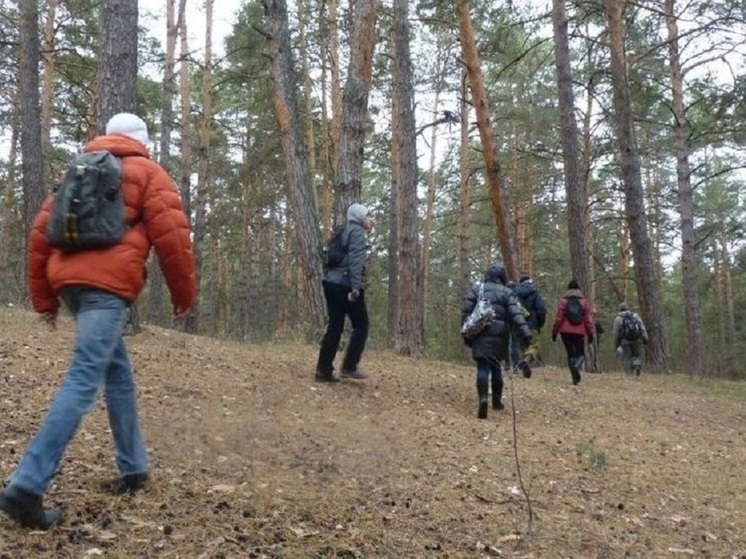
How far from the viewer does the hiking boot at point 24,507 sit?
10.3 ft

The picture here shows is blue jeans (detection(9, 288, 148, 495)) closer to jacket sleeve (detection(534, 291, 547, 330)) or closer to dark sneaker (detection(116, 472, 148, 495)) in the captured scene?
dark sneaker (detection(116, 472, 148, 495))

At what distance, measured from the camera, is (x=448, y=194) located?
29.9 meters

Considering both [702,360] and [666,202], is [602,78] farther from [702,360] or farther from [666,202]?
[666,202]

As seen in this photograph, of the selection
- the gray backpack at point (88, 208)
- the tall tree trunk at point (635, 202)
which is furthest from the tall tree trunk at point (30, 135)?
the tall tree trunk at point (635, 202)

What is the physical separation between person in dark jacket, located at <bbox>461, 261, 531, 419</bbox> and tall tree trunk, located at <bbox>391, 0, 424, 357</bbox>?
4.61 m

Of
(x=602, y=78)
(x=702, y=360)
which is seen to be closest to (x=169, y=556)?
(x=702, y=360)

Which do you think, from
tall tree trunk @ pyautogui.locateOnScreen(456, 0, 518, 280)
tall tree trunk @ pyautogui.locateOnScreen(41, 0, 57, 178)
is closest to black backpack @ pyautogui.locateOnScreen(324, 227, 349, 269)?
tall tree trunk @ pyautogui.locateOnScreen(456, 0, 518, 280)

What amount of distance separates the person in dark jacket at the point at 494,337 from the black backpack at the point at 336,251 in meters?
1.65

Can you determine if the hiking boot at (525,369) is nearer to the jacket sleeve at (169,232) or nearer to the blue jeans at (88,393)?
the blue jeans at (88,393)

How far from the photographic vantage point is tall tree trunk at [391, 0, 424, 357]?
12820 mm

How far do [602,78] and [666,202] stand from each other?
11.0 metres

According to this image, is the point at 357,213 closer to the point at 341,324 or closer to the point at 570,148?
the point at 341,324

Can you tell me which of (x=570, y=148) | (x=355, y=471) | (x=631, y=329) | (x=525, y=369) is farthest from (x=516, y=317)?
(x=570, y=148)

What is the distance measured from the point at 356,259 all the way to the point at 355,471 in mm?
2560
